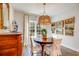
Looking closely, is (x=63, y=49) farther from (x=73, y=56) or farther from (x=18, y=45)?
(x=18, y=45)

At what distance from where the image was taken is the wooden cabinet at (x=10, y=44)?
5.66 feet

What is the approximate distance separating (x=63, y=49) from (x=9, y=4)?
1.06 metres

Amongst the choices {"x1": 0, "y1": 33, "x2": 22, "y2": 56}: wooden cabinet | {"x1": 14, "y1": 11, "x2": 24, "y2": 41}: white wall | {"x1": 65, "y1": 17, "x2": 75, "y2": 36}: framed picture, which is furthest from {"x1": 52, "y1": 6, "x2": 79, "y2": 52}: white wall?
{"x1": 0, "y1": 33, "x2": 22, "y2": 56}: wooden cabinet

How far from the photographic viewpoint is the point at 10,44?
1785mm

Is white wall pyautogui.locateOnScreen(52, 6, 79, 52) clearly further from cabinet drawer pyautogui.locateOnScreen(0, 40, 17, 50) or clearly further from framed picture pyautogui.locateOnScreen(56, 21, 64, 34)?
cabinet drawer pyautogui.locateOnScreen(0, 40, 17, 50)

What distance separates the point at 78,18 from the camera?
177 cm

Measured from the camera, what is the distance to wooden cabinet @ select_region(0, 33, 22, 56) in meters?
1.72

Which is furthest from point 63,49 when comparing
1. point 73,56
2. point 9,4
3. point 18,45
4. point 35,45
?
point 9,4

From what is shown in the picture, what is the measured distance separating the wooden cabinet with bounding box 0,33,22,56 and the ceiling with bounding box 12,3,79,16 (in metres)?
0.40

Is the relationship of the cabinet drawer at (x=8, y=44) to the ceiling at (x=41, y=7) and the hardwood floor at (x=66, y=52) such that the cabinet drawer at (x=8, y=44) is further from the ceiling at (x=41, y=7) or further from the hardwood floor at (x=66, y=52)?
the ceiling at (x=41, y=7)

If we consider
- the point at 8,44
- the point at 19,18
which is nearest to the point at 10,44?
the point at 8,44

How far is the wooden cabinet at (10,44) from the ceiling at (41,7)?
0.40 m

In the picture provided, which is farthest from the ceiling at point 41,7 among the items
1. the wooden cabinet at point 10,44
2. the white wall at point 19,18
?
the wooden cabinet at point 10,44

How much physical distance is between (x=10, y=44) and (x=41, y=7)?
2.33ft
